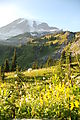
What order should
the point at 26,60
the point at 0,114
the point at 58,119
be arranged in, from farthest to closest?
1. the point at 26,60
2. the point at 0,114
3. the point at 58,119

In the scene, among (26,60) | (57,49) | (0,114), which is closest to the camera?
(0,114)

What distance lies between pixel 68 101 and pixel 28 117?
Result: 1.10 meters

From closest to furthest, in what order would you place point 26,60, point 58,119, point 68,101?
point 58,119, point 68,101, point 26,60

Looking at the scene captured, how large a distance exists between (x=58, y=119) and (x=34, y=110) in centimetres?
70

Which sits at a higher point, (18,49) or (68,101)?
(68,101)

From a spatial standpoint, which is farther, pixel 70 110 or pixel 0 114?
pixel 0 114

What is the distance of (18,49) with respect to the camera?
7815 inches

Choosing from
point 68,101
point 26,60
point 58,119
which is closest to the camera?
point 58,119

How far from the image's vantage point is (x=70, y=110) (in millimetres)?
4734

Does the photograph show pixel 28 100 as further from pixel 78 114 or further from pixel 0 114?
pixel 78 114

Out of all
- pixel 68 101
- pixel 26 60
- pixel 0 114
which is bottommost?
pixel 26 60

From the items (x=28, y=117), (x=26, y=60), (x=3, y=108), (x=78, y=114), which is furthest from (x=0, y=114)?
(x=26, y=60)

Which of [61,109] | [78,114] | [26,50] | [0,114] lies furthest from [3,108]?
[26,50]

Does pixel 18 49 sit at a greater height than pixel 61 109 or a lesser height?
lesser
